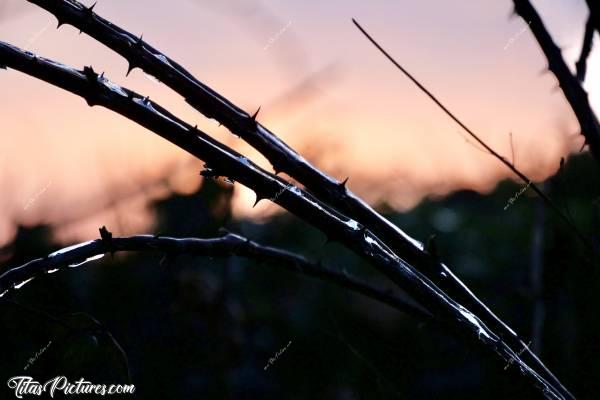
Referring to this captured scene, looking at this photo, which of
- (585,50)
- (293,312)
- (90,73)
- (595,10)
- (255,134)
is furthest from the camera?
(293,312)

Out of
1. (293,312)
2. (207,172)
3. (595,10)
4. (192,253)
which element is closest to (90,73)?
(207,172)

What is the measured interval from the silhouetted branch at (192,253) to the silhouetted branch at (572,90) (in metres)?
0.44

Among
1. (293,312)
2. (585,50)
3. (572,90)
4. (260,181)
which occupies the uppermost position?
(293,312)

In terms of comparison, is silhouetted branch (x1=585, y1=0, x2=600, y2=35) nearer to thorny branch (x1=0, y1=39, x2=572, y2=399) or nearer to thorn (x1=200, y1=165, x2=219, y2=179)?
thorny branch (x1=0, y1=39, x2=572, y2=399)

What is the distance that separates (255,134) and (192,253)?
0.25 metres

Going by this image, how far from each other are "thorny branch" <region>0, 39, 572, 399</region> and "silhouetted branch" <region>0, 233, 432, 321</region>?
8.6 inches

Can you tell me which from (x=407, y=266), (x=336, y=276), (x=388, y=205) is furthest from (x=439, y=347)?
(x=407, y=266)

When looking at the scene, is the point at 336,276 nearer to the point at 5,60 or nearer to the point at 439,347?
the point at 5,60

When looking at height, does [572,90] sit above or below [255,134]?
above

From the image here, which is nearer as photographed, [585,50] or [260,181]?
[260,181]

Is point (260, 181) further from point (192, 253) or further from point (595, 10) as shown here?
point (595, 10)

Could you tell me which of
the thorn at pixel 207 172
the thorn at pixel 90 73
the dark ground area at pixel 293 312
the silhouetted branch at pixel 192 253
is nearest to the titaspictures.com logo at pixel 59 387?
the dark ground area at pixel 293 312

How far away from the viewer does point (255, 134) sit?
2.78 ft

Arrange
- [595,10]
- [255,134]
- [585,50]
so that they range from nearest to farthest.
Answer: [255,134], [595,10], [585,50]
